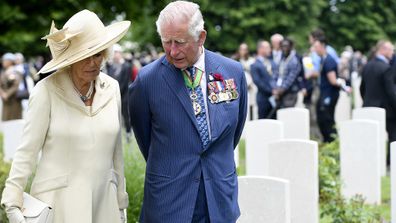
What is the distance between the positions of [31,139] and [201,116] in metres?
0.94

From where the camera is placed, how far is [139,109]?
5.34 metres

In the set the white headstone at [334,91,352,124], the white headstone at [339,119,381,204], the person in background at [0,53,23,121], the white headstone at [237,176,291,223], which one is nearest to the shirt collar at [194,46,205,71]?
the white headstone at [237,176,291,223]

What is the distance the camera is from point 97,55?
16.9 ft

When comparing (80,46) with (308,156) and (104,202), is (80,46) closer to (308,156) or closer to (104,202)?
(104,202)

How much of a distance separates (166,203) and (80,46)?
989 mm

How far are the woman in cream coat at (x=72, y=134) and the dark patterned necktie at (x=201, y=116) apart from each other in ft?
1.46

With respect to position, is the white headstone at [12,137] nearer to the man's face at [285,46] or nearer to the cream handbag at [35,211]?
the man's face at [285,46]

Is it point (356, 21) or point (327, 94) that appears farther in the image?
point (356, 21)

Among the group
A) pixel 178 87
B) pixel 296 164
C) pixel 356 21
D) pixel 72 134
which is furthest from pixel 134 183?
pixel 356 21

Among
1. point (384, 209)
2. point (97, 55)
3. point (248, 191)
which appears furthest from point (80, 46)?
point (384, 209)

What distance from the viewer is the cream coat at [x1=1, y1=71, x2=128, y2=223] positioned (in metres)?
5.06

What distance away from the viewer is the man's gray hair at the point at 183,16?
5.08 m

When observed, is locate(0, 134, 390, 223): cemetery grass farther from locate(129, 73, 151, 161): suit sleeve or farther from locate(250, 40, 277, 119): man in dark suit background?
locate(250, 40, 277, 119): man in dark suit background

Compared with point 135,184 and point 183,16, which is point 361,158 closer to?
point 135,184
